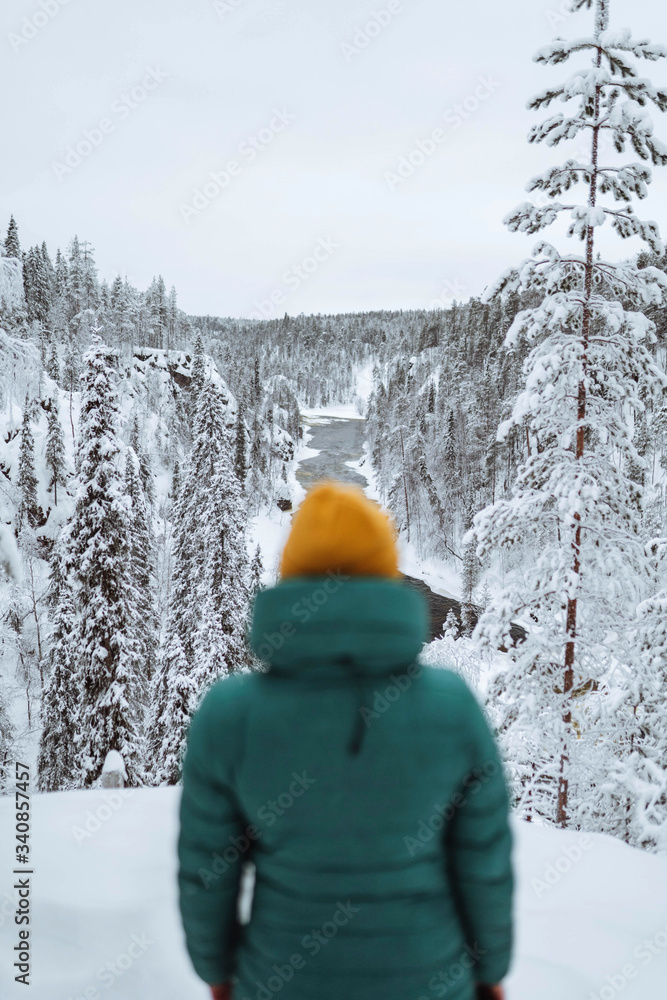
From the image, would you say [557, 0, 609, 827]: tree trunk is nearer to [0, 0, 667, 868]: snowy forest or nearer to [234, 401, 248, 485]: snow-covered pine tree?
[0, 0, 667, 868]: snowy forest

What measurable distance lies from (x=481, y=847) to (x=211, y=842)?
74 cm

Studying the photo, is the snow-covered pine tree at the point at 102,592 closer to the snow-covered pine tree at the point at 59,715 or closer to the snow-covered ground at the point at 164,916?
the snow-covered pine tree at the point at 59,715

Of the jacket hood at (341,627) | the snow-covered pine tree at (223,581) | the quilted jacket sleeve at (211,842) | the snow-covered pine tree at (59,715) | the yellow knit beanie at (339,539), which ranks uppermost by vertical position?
the yellow knit beanie at (339,539)

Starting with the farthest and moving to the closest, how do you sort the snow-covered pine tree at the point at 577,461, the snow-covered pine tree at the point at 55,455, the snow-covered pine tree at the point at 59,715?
the snow-covered pine tree at the point at 55,455, the snow-covered pine tree at the point at 59,715, the snow-covered pine tree at the point at 577,461

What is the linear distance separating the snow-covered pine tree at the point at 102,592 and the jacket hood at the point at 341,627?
13471 mm

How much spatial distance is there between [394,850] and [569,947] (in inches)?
114

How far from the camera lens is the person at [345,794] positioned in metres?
1.42

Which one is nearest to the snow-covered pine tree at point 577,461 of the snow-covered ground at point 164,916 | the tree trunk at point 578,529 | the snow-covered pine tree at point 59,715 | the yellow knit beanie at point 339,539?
the tree trunk at point 578,529

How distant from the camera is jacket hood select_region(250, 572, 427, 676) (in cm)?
142

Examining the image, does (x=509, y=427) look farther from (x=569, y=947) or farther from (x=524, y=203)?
(x=569, y=947)

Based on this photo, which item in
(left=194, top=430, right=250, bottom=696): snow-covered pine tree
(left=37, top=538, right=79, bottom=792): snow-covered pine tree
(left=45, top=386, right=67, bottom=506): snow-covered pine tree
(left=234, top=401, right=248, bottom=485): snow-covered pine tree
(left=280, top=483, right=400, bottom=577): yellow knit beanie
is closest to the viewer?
(left=280, top=483, right=400, bottom=577): yellow knit beanie

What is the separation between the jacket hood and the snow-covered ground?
277 centimetres

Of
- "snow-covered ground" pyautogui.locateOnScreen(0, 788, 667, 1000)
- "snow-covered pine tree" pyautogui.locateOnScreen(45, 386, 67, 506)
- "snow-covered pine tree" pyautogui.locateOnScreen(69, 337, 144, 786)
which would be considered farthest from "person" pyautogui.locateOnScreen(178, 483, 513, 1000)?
"snow-covered pine tree" pyautogui.locateOnScreen(45, 386, 67, 506)

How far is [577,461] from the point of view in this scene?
747 centimetres
